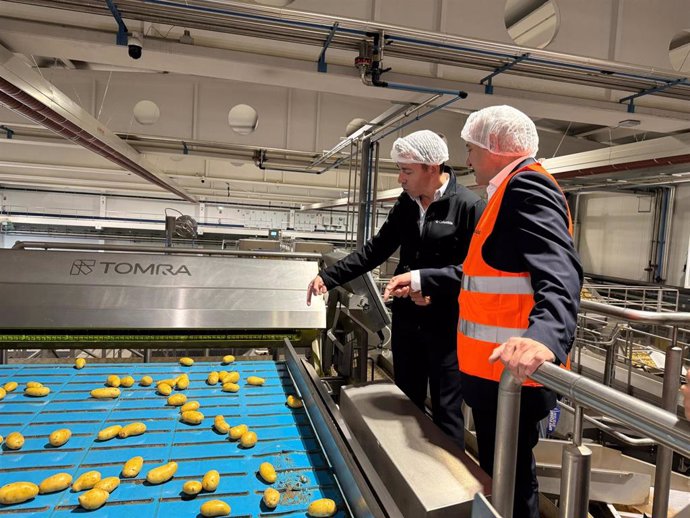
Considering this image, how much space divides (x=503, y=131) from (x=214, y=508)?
1.42 m

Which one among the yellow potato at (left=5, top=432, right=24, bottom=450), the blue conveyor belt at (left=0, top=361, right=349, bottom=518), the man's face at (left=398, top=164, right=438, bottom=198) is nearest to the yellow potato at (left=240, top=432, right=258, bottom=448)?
the blue conveyor belt at (left=0, top=361, right=349, bottom=518)

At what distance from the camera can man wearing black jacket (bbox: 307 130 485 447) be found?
2.00 m

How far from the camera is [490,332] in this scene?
1.39 meters

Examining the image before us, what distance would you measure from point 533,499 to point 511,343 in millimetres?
697

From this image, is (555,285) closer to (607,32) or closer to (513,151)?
(513,151)

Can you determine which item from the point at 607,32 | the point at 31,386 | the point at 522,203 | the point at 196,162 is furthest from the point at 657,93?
the point at 196,162

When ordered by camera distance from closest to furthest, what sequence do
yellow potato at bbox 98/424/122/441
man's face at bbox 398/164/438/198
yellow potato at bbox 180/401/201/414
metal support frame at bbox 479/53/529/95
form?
yellow potato at bbox 98/424/122/441
yellow potato at bbox 180/401/201/414
man's face at bbox 398/164/438/198
metal support frame at bbox 479/53/529/95

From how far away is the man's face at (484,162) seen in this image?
5.02 feet

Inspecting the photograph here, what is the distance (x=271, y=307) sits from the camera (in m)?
3.07

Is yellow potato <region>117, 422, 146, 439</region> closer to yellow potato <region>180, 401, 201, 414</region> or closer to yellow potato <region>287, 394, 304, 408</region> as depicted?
yellow potato <region>180, 401, 201, 414</region>

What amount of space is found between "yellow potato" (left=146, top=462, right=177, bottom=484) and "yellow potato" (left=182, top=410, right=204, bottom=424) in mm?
353

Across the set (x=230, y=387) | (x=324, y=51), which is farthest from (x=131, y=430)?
(x=324, y=51)

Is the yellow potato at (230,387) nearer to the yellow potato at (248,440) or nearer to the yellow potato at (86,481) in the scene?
the yellow potato at (248,440)

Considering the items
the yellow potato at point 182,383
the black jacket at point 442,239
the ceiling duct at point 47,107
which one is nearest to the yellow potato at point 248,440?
the yellow potato at point 182,383
